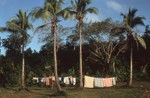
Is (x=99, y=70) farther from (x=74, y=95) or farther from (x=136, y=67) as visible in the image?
A: (x=74, y=95)

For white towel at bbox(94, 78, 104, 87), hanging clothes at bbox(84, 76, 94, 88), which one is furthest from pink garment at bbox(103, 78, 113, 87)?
hanging clothes at bbox(84, 76, 94, 88)

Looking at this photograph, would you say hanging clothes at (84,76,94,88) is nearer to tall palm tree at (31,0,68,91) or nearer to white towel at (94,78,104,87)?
white towel at (94,78,104,87)

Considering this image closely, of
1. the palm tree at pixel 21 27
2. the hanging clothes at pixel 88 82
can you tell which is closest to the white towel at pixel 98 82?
the hanging clothes at pixel 88 82

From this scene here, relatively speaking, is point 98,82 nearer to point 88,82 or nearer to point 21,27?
point 88,82

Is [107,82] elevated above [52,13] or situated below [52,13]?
below

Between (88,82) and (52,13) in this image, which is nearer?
(52,13)

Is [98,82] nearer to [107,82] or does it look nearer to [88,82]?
[107,82]

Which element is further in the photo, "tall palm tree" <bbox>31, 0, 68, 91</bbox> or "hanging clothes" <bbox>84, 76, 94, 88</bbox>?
"hanging clothes" <bbox>84, 76, 94, 88</bbox>

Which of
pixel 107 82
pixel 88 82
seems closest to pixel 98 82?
pixel 107 82

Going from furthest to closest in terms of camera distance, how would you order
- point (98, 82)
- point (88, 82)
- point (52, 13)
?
point (98, 82) → point (88, 82) → point (52, 13)

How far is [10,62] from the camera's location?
209 ft

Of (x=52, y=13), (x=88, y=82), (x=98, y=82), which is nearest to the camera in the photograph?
(x=52, y=13)

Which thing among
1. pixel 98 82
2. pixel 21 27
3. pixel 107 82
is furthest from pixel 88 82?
pixel 21 27

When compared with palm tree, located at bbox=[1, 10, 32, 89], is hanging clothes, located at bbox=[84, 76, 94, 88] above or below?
below
